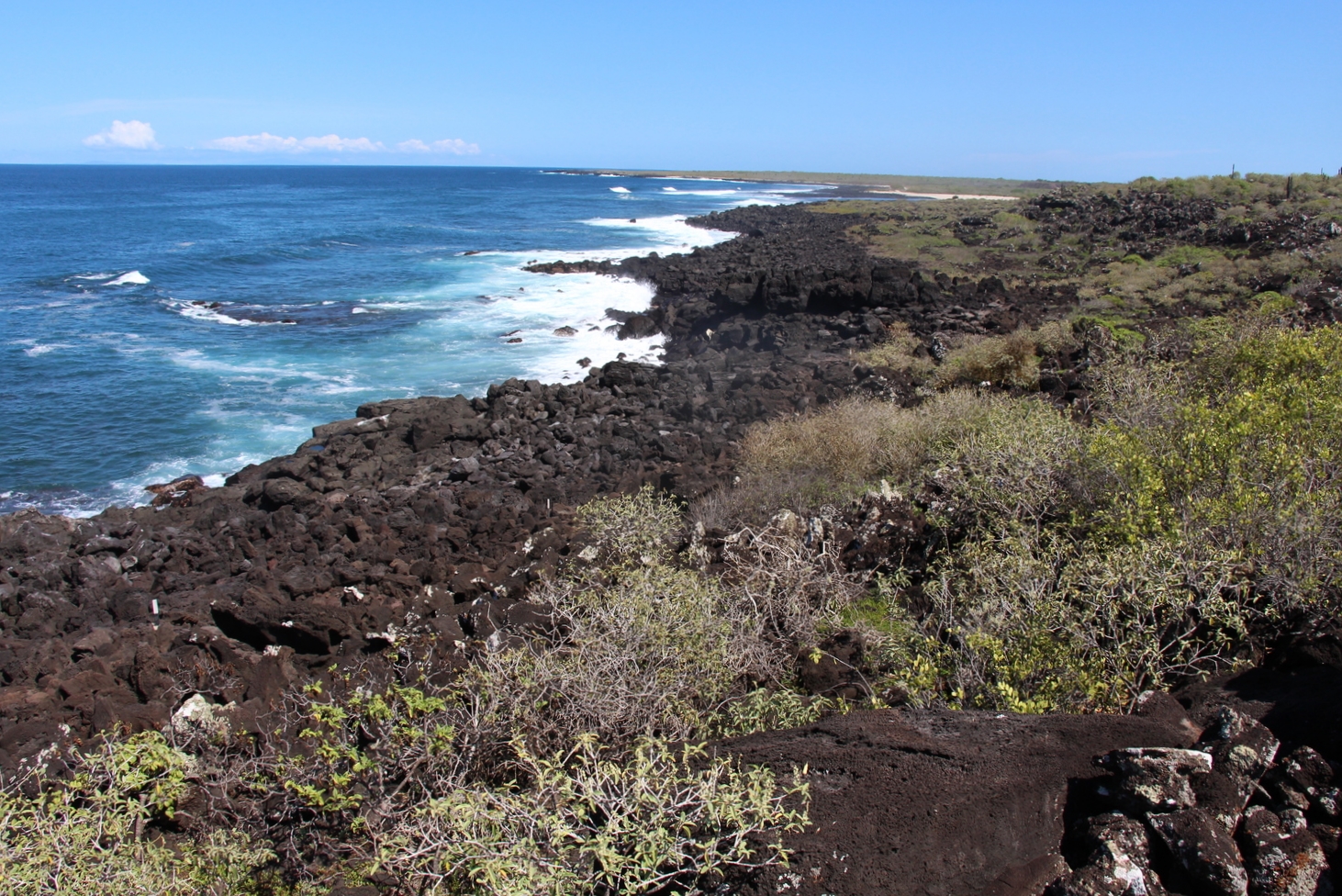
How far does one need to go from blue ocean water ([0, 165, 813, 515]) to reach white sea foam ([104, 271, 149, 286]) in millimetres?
221

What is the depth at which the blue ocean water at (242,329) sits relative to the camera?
17.0 metres

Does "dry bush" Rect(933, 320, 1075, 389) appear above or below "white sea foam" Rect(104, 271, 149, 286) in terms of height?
below

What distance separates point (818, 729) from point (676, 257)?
36446 millimetres

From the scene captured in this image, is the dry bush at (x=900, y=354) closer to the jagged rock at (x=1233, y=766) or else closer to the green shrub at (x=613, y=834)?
the jagged rock at (x=1233, y=766)

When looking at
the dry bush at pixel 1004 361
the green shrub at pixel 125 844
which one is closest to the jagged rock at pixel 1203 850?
the green shrub at pixel 125 844

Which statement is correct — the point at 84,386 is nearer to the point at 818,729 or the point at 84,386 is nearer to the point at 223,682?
the point at 223,682

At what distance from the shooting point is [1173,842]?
3078 millimetres

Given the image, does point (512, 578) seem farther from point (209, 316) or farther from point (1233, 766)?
point (209, 316)

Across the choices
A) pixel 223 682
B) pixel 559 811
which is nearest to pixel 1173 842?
pixel 559 811

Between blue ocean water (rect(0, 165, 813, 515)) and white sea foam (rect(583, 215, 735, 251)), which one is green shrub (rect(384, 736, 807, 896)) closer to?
blue ocean water (rect(0, 165, 813, 515))

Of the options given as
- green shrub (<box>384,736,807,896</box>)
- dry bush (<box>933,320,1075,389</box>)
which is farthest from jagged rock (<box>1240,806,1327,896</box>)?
dry bush (<box>933,320,1075,389</box>)

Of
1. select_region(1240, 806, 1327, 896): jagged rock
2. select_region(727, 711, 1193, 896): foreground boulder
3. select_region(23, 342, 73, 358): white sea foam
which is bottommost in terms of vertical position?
select_region(23, 342, 73, 358): white sea foam

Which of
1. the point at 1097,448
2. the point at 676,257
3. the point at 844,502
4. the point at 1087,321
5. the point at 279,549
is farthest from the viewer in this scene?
the point at 676,257

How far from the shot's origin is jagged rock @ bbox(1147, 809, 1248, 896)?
9.58ft
